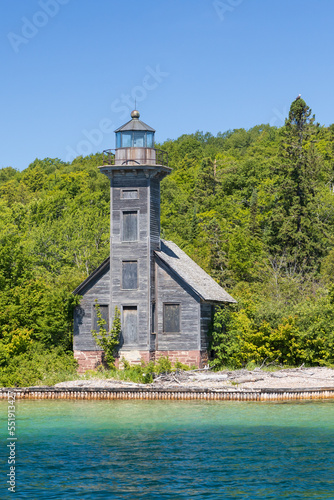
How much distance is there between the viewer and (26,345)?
3825cm

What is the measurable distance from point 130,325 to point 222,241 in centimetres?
3616

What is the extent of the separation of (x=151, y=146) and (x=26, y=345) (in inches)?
489

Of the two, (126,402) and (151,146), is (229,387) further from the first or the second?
(151,146)

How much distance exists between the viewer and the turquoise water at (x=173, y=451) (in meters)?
17.4

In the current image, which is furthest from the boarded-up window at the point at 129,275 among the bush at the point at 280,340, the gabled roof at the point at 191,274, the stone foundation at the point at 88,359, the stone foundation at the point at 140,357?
the bush at the point at 280,340

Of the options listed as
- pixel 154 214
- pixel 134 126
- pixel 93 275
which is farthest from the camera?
pixel 134 126

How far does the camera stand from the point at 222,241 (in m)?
73.8

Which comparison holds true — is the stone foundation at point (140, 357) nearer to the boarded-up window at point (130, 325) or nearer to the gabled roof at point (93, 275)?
the boarded-up window at point (130, 325)

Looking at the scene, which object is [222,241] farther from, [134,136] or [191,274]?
[134,136]

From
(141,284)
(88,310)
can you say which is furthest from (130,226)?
(88,310)

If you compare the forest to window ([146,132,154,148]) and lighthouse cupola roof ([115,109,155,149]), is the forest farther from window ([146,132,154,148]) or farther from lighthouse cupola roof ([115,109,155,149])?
window ([146,132,154,148])

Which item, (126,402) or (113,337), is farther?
(113,337)

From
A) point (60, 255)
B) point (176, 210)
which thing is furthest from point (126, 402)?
point (176, 210)

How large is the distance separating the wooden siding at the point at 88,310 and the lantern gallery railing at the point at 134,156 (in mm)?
5903
